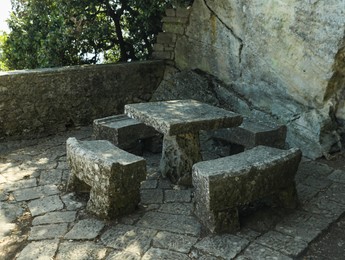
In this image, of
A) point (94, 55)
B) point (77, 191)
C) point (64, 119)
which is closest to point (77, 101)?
point (64, 119)

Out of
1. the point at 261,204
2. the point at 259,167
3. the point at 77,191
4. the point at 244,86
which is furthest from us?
the point at 244,86

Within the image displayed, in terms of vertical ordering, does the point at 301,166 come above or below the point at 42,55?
below

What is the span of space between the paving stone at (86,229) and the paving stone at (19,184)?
3.59ft

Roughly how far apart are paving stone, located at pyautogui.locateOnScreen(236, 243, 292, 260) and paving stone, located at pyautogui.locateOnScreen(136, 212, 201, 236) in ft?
1.51

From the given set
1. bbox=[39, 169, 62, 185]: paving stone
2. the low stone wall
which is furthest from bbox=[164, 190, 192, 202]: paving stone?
the low stone wall

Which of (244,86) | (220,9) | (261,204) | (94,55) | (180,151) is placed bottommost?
(261,204)

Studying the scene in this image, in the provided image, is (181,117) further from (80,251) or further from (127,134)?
(80,251)

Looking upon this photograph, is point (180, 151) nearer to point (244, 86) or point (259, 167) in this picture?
point (259, 167)

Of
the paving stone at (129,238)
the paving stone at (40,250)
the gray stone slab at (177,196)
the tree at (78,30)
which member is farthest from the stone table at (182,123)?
the tree at (78,30)

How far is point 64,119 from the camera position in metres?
6.09

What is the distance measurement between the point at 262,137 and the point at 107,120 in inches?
79.8

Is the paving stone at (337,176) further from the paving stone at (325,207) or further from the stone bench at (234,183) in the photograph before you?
the stone bench at (234,183)

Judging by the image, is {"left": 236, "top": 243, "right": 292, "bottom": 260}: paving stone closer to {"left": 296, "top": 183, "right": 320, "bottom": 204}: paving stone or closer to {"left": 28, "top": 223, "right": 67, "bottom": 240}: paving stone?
{"left": 296, "top": 183, "right": 320, "bottom": 204}: paving stone

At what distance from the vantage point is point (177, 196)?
13.4 feet
